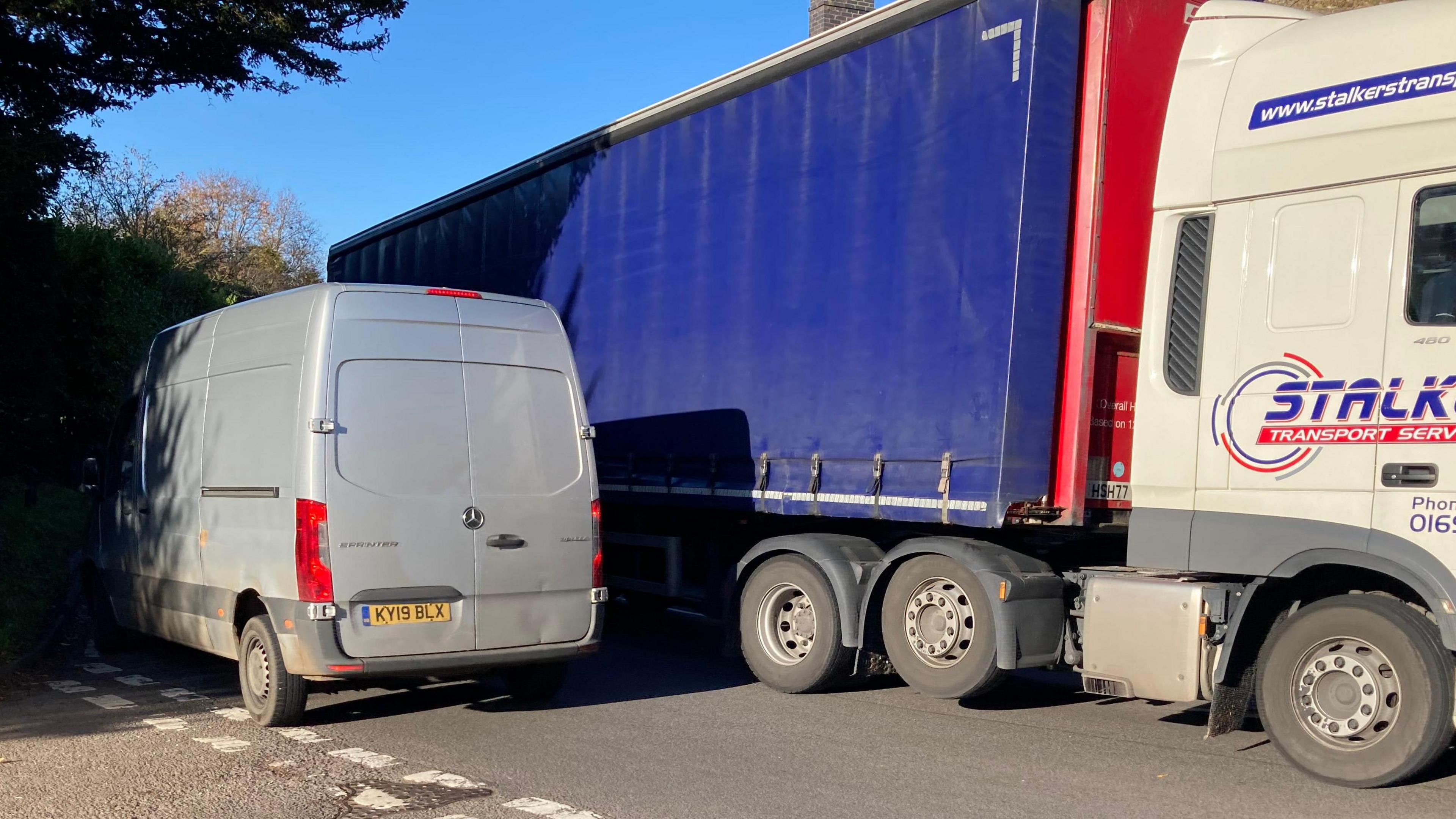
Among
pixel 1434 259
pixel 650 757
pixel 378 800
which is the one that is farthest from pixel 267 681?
pixel 1434 259

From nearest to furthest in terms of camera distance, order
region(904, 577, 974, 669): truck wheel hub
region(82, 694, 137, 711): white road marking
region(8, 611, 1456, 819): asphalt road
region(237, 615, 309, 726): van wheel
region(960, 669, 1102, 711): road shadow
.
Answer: region(8, 611, 1456, 819): asphalt road → region(237, 615, 309, 726): van wheel → region(904, 577, 974, 669): truck wheel hub → region(82, 694, 137, 711): white road marking → region(960, 669, 1102, 711): road shadow

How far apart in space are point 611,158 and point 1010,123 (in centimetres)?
453

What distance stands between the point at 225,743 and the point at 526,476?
7.16 ft

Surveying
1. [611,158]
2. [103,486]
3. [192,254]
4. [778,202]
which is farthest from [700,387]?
[192,254]

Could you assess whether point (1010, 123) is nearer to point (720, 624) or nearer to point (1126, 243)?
point (1126, 243)

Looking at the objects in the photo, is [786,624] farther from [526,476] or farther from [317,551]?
[317,551]

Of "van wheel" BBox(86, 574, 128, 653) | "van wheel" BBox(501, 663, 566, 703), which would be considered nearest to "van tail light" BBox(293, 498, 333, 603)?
"van wheel" BBox(501, 663, 566, 703)

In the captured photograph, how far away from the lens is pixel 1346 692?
19.3ft

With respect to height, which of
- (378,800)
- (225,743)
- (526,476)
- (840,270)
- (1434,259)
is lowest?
(225,743)

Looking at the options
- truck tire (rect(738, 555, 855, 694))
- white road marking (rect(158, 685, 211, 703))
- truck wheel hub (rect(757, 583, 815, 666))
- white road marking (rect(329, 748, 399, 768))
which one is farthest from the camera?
truck wheel hub (rect(757, 583, 815, 666))

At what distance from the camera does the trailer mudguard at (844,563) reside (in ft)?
27.0

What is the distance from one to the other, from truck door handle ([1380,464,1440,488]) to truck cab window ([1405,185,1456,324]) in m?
0.64

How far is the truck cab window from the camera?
5.66 metres

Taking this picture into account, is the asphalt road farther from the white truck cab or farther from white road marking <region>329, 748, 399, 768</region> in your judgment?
the white truck cab
